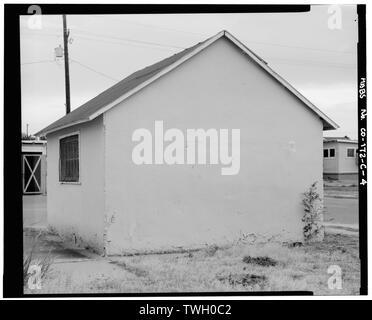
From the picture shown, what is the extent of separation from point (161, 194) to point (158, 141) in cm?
140

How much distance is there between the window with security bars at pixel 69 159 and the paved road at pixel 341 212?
7368mm

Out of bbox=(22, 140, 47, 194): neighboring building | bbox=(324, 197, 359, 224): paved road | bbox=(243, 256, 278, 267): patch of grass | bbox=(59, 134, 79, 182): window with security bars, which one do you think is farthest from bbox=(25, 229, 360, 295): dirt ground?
bbox=(22, 140, 47, 194): neighboring building

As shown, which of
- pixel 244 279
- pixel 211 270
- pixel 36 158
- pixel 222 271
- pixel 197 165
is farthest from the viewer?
pixel 36 158

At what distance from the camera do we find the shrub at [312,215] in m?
12.2

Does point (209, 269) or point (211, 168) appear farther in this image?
point (211, 168)

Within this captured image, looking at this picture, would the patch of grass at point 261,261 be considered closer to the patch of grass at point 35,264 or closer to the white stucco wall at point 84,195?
the white stucco wall at point 84,195

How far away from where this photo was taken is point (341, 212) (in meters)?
17.7

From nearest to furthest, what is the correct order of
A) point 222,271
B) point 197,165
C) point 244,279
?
point 244,279
point 222,271
point 197,165

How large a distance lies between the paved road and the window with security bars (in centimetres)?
737

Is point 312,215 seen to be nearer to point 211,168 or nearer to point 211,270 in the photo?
point 211,168

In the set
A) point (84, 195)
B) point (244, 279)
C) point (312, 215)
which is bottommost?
point (244, 279)

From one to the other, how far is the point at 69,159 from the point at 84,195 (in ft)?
5.01

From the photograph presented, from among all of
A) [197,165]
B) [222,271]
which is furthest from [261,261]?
[197,165]
